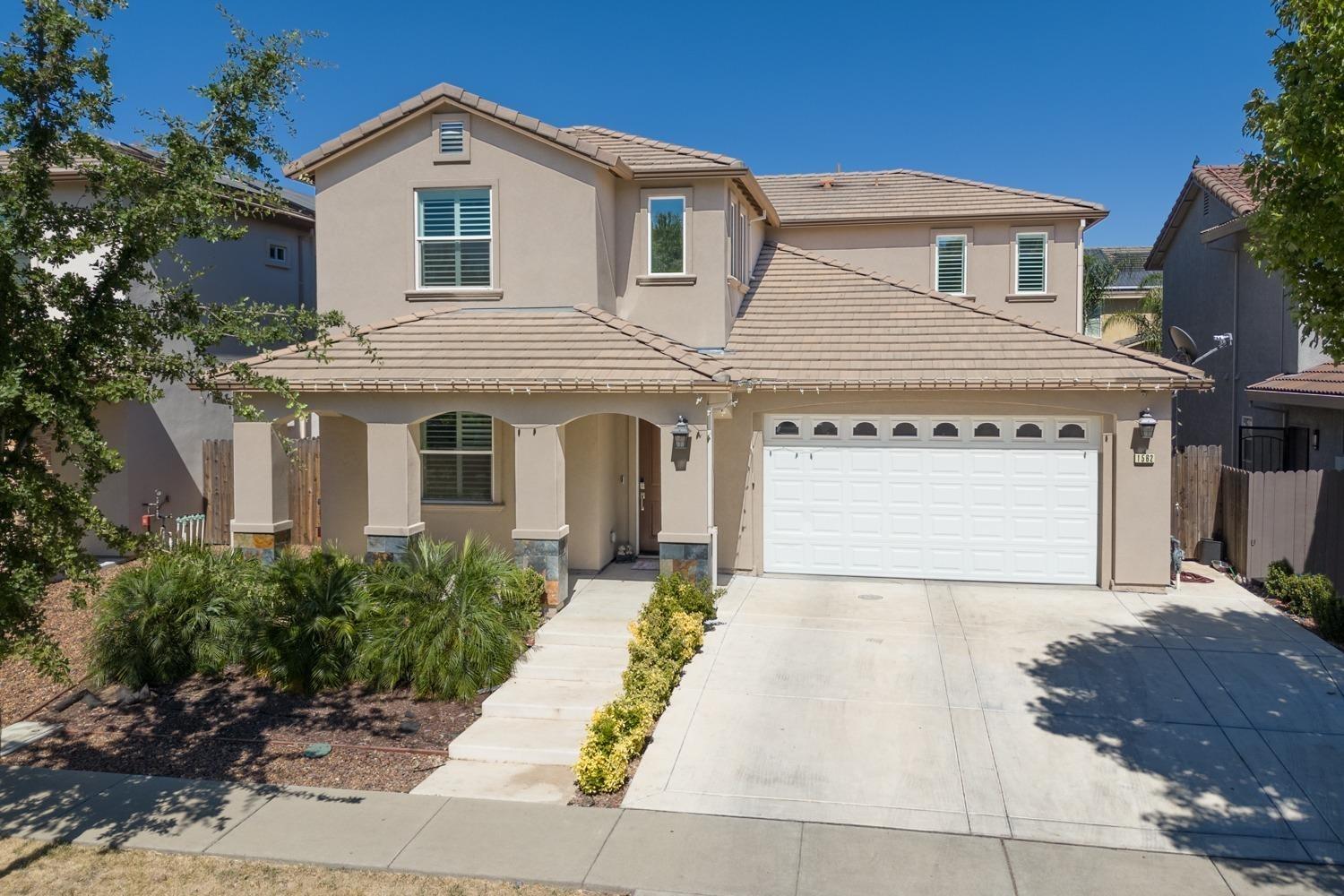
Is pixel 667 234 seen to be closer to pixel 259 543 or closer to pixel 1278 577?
pixel 259 543

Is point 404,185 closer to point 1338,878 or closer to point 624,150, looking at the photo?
point 624,150

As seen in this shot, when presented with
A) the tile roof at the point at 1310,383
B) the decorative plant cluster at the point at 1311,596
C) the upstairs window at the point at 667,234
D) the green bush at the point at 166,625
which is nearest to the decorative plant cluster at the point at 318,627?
the green bush at the point at 166,625

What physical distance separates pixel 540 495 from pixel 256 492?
13.5 feet

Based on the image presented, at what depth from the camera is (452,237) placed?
15.6 meters

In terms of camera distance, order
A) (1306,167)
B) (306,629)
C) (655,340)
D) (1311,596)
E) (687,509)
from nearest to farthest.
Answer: (1306,167) → (306,629) → (1311,596) → (687,509) → (655,340)

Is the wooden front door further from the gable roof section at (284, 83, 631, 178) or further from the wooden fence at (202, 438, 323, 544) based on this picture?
the wooden fence at (202, 438, 323, 544)

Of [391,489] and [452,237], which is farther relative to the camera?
[452,237]

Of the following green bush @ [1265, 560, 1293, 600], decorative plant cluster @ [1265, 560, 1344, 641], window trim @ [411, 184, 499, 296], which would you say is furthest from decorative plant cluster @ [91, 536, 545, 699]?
green bush @ [1265, 560, 1293, 600]

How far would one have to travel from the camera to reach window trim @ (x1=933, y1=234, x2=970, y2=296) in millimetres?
20500

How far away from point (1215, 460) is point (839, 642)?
27.0 feet

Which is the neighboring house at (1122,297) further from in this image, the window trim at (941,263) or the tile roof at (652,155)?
the tile roof at (652,155)

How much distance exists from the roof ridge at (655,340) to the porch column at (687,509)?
31.7 inches

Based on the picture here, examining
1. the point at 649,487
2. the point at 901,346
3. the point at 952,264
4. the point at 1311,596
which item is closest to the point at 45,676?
the point at 649,487

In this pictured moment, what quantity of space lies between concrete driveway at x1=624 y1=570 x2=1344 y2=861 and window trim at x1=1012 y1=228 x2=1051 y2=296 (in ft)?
28.6
